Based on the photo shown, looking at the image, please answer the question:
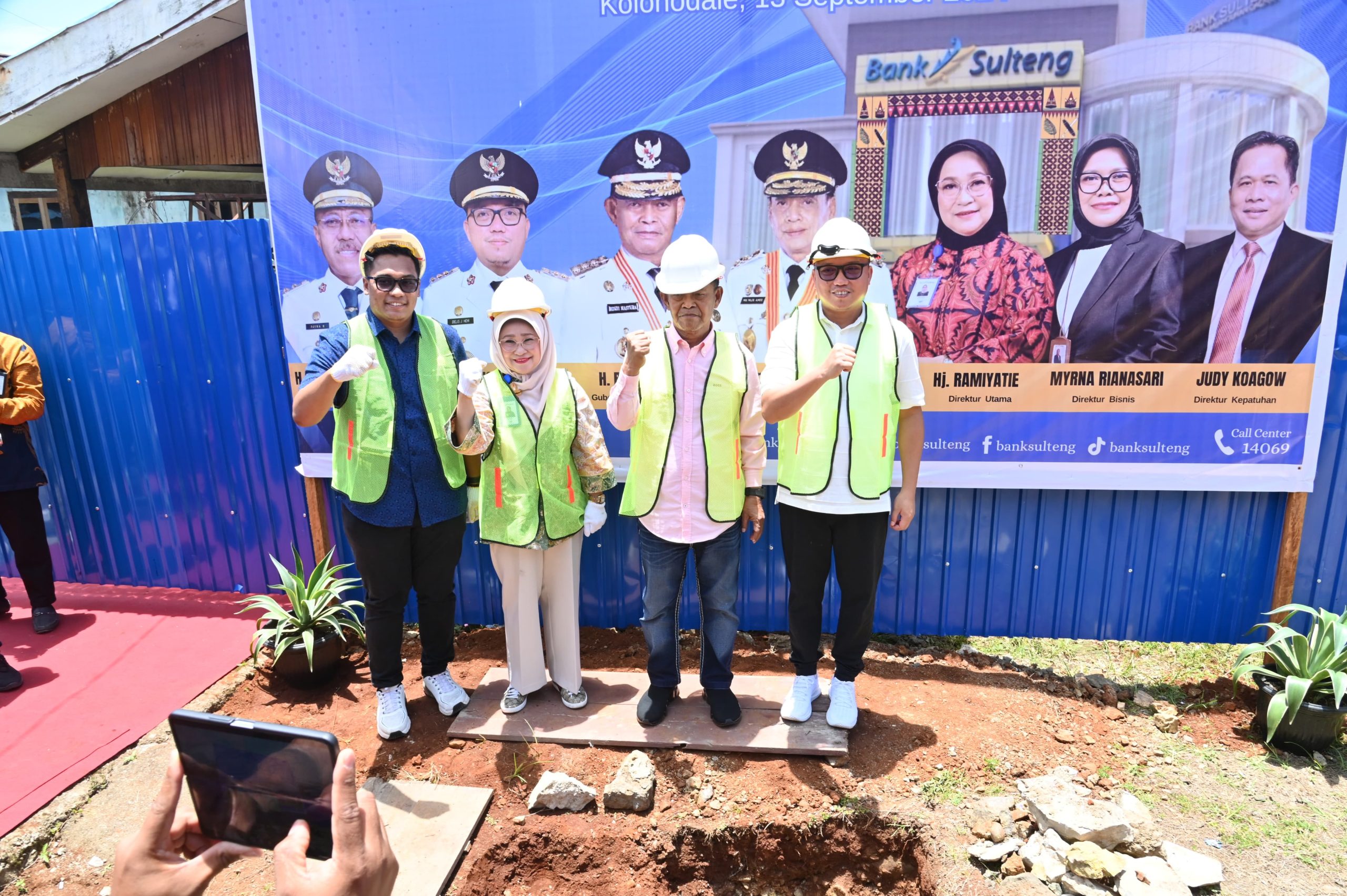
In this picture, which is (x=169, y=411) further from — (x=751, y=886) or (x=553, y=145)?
(x=751, y=886)

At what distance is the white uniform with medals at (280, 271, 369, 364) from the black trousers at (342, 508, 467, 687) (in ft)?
3.94

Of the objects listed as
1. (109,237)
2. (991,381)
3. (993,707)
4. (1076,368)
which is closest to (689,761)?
(993,707)

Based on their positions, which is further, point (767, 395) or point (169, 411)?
point (169, 411)

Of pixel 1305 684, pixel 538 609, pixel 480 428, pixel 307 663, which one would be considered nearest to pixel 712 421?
pixel 480 428

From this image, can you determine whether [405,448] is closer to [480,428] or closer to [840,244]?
[480,428]

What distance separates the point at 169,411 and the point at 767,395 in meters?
3.60

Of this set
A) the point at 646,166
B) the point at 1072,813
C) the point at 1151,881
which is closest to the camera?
the point at 1151,881

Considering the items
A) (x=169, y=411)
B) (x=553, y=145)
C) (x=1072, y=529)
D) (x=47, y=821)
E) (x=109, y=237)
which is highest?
(x=553, y=145)

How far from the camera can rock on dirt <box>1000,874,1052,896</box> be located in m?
2.34

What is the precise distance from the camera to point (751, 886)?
2.67m

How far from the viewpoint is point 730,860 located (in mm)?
2672

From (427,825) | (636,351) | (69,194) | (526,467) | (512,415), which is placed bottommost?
(427,825)

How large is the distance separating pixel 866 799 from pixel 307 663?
264cm

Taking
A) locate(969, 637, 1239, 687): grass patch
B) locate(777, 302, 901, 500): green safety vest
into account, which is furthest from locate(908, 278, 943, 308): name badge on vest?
locate(969, 637, 1239, 687): grass patch
